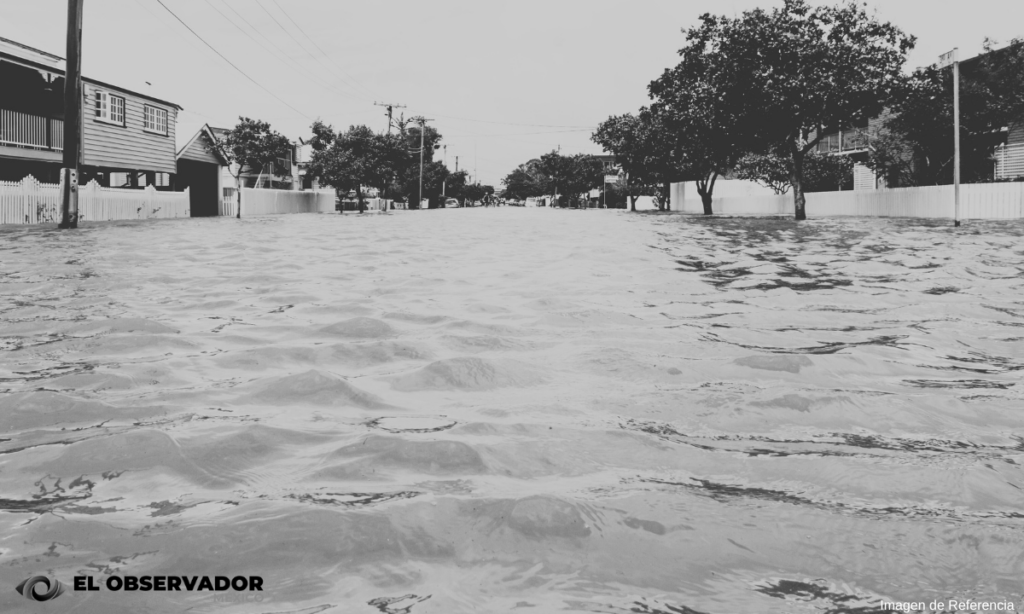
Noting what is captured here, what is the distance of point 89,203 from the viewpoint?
25.9 m

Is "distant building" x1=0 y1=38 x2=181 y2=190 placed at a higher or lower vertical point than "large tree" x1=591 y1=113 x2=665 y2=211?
lower

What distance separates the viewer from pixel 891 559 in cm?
220

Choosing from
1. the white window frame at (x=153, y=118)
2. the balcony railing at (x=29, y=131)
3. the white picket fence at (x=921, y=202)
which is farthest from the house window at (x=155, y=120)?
the white picket fence at (x=921, y=202)

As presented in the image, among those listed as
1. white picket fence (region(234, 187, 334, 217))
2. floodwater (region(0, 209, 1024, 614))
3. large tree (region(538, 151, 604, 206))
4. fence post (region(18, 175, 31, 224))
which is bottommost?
floodwater (region(0, 209, 1024, 614))

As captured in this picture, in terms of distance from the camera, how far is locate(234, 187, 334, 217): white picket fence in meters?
42.9

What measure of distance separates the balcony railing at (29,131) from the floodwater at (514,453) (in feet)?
77.7

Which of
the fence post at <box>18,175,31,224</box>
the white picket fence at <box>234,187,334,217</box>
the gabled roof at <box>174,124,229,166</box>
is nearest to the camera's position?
the fence post at <box>18,175,31,224</box>

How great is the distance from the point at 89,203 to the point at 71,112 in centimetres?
692

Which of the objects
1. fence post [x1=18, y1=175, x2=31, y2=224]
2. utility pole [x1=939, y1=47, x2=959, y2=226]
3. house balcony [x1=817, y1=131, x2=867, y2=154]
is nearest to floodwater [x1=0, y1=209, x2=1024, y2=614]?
fence post [x1=18, y1=175, x2=31, y2=224]

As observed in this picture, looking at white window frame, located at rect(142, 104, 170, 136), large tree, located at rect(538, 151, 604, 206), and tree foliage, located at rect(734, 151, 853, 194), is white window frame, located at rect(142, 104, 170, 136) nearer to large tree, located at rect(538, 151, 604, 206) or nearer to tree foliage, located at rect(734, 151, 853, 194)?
tree foliage, located at rect(734, 151, 853, 194)

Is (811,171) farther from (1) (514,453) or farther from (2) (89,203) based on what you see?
(1) (514,453)

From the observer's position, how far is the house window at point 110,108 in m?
32.2

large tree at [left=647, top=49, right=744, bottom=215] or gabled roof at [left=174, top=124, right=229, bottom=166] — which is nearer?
large tree at [left=647, top=49, right=744, bottom=215]

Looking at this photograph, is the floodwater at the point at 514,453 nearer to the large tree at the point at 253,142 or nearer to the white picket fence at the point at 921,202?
the white picket fence at the point at 921,202
